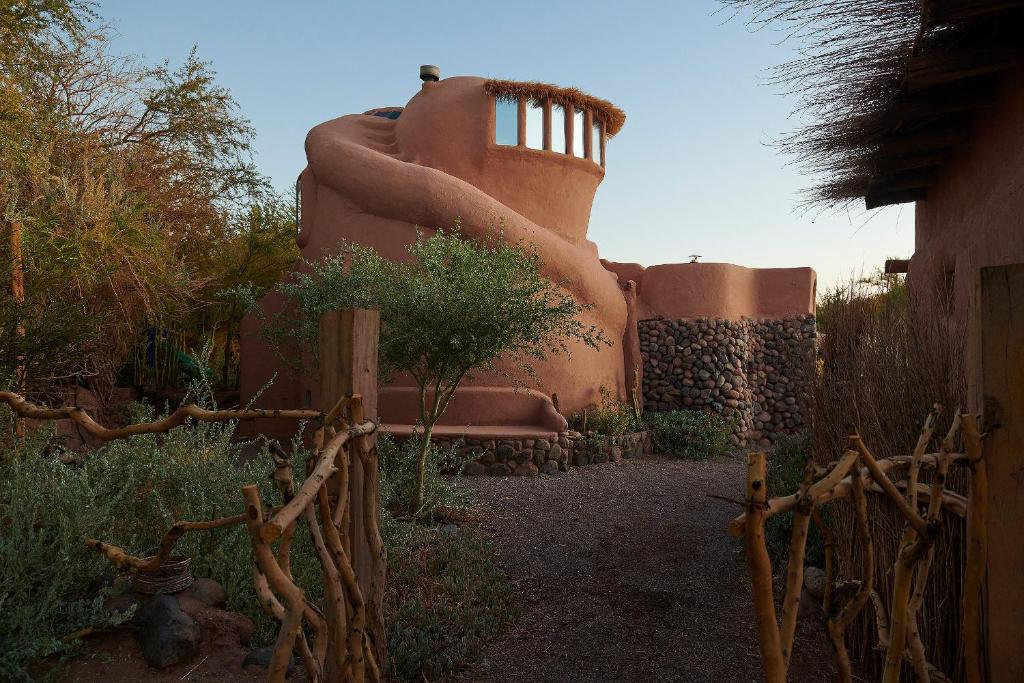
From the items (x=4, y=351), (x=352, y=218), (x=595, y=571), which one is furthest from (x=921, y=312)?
(x=352, y=218)

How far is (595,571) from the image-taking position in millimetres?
6012

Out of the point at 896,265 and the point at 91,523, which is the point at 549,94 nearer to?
the point at 896,265

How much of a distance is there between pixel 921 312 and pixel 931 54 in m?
1.48

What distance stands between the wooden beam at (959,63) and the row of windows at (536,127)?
362 inches

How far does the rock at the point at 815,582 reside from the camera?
477 cm

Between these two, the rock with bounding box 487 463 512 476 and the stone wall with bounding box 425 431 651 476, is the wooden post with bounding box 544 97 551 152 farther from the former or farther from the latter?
the rock with bounding box 487 463 512 476

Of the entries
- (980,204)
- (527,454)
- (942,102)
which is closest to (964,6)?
(942,102)

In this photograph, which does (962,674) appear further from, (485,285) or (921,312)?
(485,285)

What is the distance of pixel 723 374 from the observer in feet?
47.9

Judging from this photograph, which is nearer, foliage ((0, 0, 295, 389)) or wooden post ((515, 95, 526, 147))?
foliage ((0, 0, 295, 389))

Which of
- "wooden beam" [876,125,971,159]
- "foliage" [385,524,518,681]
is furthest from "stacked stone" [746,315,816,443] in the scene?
"foliage" [385,524,518,681]

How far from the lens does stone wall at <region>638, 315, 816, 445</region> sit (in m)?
14.5

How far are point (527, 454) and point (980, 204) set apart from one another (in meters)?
6.74

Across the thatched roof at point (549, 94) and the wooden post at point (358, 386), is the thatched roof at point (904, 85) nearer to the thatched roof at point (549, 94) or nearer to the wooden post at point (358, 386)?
the wooden post at point (358, 386)
